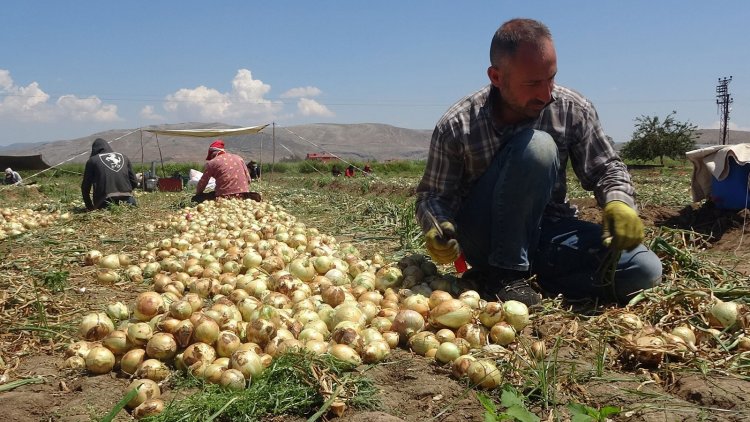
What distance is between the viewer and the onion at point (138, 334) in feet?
7.44

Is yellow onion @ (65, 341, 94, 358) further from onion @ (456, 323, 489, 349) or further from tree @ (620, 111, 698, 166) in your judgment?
tree @ (620, 111, 698, 166)

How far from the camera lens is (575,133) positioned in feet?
10.0

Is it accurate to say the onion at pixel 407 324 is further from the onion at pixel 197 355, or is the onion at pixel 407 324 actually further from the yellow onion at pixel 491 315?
the onion at pixel 197 355

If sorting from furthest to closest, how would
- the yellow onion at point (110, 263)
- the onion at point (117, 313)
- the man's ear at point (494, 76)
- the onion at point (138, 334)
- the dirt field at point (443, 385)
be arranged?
1. the yellow onion at point (110, 263)
2. the man's ear at point (494, 76)
3. the onion at point (117, 313)
4. the onion at point (138, 334)
5. the dirt field at point (443, 385)

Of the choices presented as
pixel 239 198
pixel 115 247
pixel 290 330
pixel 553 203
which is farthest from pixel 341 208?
pixel 290 330

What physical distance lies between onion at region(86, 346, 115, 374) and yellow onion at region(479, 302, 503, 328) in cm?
156

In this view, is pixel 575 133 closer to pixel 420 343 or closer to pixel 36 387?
pixel 420 343

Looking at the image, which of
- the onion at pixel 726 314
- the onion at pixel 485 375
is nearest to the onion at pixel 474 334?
the onion at pixel 485 375

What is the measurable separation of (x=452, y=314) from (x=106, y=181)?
8514 millimetres

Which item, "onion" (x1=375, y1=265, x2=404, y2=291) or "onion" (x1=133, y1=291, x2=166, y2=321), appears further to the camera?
"onion" (x1=375, y1=265, x2=404, y2=291)

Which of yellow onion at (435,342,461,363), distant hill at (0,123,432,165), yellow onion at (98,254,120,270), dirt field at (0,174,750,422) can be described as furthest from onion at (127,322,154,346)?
distant hill at (0,123,432,165)

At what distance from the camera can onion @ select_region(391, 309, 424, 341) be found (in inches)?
96.3

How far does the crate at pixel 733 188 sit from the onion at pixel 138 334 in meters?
6.77

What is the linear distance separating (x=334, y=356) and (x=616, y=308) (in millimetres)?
1519
